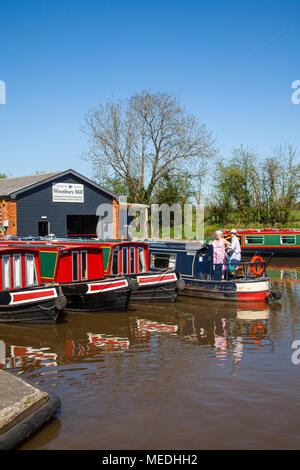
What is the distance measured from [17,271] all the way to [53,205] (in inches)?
549

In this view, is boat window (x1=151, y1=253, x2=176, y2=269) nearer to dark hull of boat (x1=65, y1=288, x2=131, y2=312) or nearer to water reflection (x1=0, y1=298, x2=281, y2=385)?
water reflection (x1=0, y1=298, x2=281, y2=385)

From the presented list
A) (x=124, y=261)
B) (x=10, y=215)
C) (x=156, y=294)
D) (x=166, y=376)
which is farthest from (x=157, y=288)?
(x=10, y=215)

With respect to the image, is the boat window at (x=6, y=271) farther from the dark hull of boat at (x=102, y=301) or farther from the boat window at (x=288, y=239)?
the boat window at (x=288, y=239)

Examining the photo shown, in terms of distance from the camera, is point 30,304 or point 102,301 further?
point 102,301

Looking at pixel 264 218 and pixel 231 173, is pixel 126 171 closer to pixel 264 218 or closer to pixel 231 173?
pixel 231 173

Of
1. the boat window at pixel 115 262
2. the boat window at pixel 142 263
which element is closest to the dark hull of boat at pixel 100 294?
the boat window at pixel 115 262

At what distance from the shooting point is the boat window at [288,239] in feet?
88.9

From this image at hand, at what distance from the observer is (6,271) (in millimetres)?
11562

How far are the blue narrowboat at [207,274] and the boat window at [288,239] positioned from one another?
12.3m

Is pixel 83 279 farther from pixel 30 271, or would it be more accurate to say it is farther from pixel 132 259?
pixel 132 259

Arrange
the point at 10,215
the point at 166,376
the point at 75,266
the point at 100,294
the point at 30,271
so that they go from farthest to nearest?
the point at 10,215 → the point at 75,266 → the point at 100,294 → the point at 30,271 → the point at 166,376

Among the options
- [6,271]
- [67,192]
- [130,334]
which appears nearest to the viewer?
[130,334]

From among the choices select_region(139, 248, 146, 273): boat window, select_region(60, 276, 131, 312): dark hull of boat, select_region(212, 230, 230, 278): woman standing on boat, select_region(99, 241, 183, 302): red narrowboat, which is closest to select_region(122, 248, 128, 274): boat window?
select_region(99, 241, 183, 302): red narrowboat
